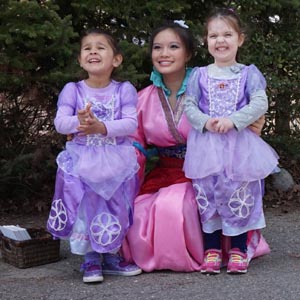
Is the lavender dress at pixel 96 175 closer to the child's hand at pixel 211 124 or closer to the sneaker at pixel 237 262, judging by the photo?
the child's hand at pixel 211 124

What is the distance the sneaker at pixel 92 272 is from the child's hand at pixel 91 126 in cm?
79

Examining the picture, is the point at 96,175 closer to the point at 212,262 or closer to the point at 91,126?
the point at 91,126

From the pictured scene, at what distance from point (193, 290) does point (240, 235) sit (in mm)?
546

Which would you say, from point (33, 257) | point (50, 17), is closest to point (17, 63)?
point (50, 17)

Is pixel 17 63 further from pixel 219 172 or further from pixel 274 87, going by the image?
pixel 274 87

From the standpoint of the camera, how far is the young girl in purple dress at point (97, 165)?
4.19 meters

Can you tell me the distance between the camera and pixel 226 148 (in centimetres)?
430

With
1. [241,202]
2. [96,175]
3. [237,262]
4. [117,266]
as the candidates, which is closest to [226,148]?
[241,202]

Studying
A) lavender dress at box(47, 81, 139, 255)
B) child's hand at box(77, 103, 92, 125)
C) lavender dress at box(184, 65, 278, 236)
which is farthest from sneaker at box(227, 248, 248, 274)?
child's hand at box(77, 103, 92, 125)

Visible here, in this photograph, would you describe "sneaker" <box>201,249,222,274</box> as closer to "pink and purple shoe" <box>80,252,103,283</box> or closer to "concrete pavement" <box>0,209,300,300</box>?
"concrete pavement" <box>0,209,300,300</box>

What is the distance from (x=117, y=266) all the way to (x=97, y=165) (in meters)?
0.69

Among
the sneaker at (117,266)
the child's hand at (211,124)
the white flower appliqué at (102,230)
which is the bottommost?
the sneaker at (117,266)

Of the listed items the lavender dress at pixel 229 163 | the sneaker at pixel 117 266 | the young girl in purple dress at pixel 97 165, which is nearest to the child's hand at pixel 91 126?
the young girl in purple dress at pixel 97 165

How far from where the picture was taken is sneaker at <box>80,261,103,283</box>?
13.8 feet
